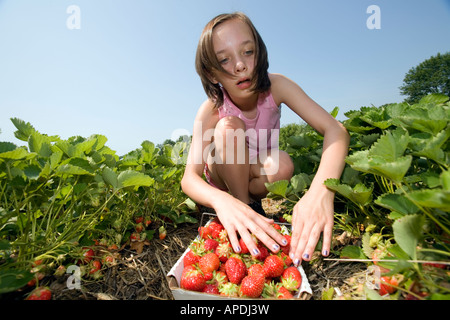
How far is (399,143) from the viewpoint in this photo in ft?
2.53

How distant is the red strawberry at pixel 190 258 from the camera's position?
98 centimetres

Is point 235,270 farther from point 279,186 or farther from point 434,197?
point 434,197

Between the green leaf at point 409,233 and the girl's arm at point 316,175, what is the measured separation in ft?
1.00

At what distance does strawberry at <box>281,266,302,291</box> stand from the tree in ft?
88.0

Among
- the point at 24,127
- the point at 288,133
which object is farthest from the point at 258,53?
the point at 288,133

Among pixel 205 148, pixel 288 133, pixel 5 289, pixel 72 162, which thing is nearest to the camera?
pixel 5 289

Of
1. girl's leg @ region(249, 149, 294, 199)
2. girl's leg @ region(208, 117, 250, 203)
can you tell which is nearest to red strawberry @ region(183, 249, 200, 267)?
girl's leg @ region(208, 117, 250, 203)

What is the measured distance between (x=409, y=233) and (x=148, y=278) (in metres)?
0.95

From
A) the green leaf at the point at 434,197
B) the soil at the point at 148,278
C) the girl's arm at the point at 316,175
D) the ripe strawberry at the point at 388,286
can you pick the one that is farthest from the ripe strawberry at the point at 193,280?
the green leaf at the point at 434,197

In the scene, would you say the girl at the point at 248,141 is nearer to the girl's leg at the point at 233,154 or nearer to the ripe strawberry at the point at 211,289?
the girl's leg at the point at 233,154

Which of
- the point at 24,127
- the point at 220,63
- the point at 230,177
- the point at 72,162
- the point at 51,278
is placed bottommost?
the point at 51,278

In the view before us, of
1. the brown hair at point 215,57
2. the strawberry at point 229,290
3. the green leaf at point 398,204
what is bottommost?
the strawberry at point 229,290
